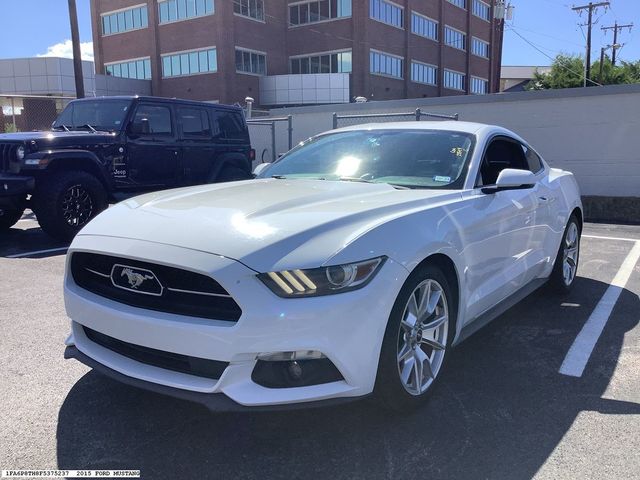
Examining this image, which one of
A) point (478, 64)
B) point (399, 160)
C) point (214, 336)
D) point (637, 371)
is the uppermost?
point (478, 64)

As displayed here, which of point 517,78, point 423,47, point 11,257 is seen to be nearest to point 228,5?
point 423,47

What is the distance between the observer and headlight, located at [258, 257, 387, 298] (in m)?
2.46

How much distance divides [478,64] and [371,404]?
55.8m

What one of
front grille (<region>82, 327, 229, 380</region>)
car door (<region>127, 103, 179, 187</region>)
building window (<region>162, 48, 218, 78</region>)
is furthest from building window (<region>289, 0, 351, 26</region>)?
front grille (<region>82, 327, 229, 380</region>)

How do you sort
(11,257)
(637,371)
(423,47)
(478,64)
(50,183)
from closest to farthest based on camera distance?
(637,371) → (11,257) → (50,183) → (423,47) → (478,64)

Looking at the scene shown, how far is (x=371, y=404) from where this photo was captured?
3021mm

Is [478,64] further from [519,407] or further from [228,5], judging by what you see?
[519,407]

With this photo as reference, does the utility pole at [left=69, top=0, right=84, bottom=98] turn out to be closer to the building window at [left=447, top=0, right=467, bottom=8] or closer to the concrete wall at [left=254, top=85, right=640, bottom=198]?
the concrete wall at [left=254, top=85, right=640, bottom=198]

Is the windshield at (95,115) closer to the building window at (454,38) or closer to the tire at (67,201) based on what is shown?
the tire at (67,201)

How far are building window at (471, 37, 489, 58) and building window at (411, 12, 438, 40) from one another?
735 cm

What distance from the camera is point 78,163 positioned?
811 centimetres

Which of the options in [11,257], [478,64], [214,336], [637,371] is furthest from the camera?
[478,64]

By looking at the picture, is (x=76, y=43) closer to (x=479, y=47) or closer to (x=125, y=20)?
(x=125, y=20)

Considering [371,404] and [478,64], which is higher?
[478,64]
